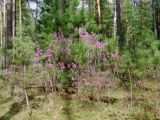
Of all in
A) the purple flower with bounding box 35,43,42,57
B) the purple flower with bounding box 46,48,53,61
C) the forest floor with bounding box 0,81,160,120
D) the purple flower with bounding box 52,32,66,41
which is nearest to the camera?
the forest floor with bounding box 0,81,160,120

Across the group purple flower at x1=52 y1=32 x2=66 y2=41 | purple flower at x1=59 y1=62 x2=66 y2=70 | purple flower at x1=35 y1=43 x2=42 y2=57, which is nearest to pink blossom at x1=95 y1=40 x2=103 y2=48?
purple flower at x1=52 y1=32 x2=66 y2=41

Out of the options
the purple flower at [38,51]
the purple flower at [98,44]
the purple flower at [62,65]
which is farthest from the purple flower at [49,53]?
the purple flower at [98,44]

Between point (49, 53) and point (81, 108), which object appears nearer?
point (81, 108)

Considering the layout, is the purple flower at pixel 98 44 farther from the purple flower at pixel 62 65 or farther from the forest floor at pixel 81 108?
the forest floor at pixel 81 108

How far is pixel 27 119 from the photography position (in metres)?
10.1

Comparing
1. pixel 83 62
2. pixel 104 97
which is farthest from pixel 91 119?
pixel 83 62

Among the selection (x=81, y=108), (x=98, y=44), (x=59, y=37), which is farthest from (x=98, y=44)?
(x=81, y=108)

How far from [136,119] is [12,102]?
166 inches

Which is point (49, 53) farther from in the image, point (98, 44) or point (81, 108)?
point (81, 108)

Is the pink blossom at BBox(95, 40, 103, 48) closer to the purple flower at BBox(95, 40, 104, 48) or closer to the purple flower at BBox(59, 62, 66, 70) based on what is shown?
the purple flower at BBox(95, 40, 104, 48)

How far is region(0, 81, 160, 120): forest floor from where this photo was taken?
1023 cm

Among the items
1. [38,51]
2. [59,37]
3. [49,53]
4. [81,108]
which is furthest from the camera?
[59,37]

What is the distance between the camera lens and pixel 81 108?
10.8 m

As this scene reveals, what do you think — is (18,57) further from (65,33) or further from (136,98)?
(136,98)
